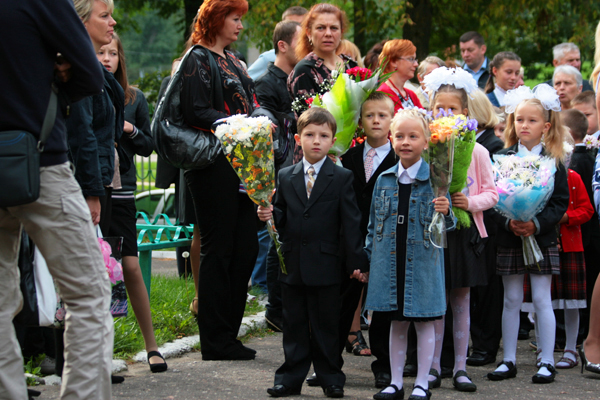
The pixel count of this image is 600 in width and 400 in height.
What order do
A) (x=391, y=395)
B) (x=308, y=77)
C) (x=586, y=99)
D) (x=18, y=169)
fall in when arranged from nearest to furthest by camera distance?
(x=18, y=169), (x=391, y=395), (x=308, y=77), (x=586, y=99)

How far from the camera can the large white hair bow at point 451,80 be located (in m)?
5.23

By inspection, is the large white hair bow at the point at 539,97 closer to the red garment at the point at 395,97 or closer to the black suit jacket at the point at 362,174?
the red garment at the point at 395,97

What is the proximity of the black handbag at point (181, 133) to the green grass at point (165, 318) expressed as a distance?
1320 mm

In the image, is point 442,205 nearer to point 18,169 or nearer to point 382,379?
point 382,379

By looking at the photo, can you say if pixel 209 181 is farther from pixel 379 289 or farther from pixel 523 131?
pixel 523 131

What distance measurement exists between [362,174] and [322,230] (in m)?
0.73

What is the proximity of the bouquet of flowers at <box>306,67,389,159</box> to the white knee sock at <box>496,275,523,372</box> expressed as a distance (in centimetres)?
151

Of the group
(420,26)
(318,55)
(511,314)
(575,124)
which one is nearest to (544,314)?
(511,314)

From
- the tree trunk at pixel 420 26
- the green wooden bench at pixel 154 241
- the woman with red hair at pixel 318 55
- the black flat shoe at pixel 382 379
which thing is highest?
the tree trunk at pixel 420 26

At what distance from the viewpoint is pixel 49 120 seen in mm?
3246

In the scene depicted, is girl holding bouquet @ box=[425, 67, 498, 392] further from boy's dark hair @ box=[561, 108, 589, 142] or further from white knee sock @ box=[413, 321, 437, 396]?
boy's dark hair @ box=[561, 108, 589, 142]

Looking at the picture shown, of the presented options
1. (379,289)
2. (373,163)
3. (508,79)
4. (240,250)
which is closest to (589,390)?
(379,289)

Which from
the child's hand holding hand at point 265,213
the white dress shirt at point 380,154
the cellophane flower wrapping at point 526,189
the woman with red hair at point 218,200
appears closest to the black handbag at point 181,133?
the woman with red hair at point 218,200

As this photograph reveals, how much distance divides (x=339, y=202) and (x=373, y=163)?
2.03ft
